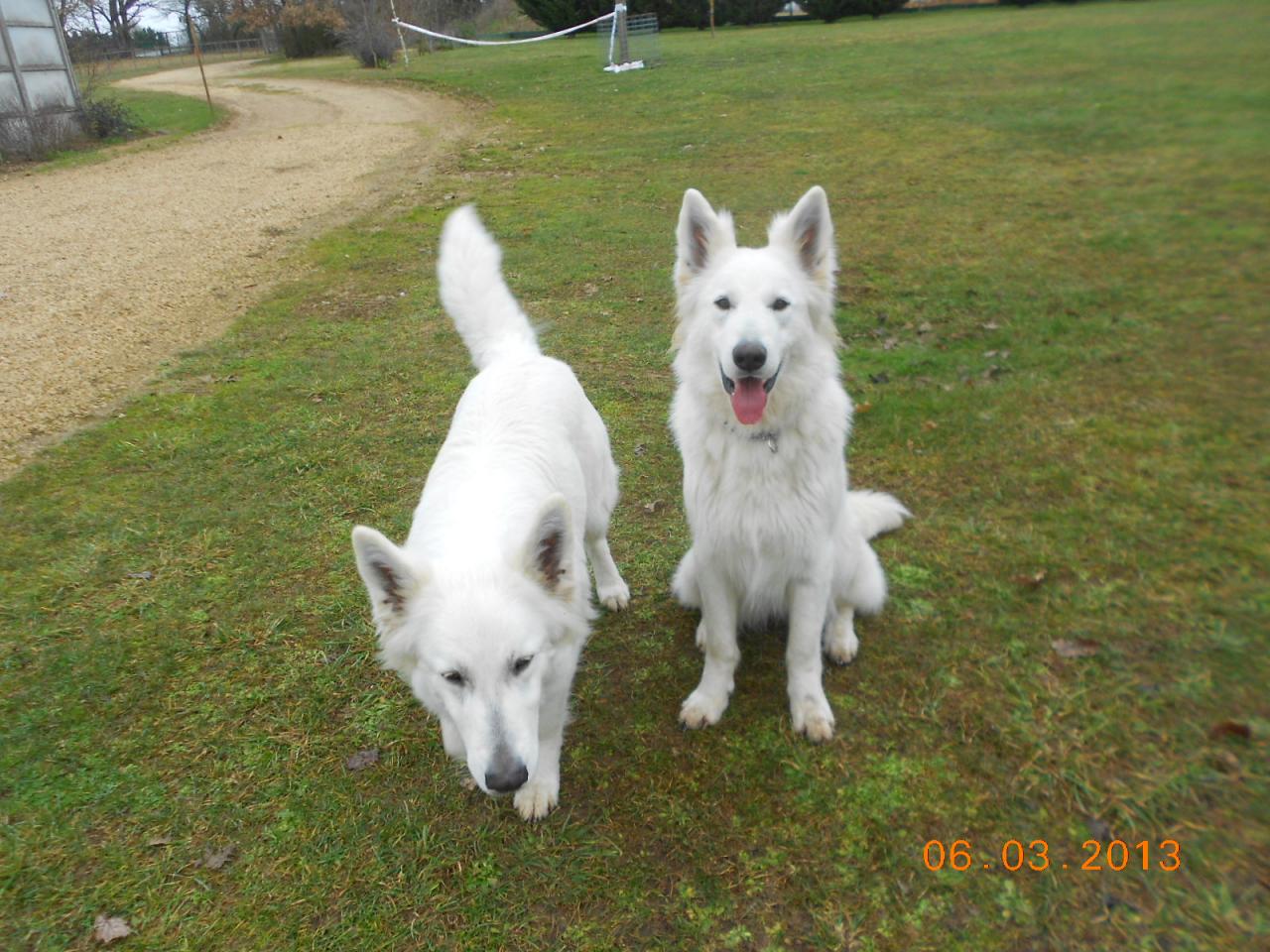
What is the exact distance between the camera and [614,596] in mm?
3865

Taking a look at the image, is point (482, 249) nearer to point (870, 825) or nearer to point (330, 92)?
point (870, 825)

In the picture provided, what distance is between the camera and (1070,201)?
4.57 metres

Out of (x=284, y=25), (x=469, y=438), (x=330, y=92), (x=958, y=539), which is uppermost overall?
(x=284, y=25)

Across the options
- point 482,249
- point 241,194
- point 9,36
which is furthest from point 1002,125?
point 9,36

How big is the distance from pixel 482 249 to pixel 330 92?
25608 millimetres

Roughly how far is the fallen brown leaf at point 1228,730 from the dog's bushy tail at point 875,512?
163 centimetres

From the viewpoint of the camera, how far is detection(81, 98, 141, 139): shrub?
54.6 ft

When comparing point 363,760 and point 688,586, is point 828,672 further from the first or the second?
point 363,760

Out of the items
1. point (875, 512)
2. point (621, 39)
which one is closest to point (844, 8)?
point (621, 39)

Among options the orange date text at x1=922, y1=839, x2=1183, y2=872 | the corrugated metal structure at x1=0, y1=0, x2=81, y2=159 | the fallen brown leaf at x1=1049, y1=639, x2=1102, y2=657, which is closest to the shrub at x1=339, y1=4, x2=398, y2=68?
the corrugated metal structure at x1=0, y1=0, x2=81, y2=159

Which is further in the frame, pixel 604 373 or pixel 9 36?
pixel 9 36

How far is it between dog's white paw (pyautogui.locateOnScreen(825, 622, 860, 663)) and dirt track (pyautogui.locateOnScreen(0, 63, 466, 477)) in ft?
19.0

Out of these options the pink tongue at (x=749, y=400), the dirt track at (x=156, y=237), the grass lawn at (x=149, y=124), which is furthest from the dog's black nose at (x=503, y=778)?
the grass lawn at (x=149, y=124)

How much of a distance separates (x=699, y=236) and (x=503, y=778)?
228 cm
